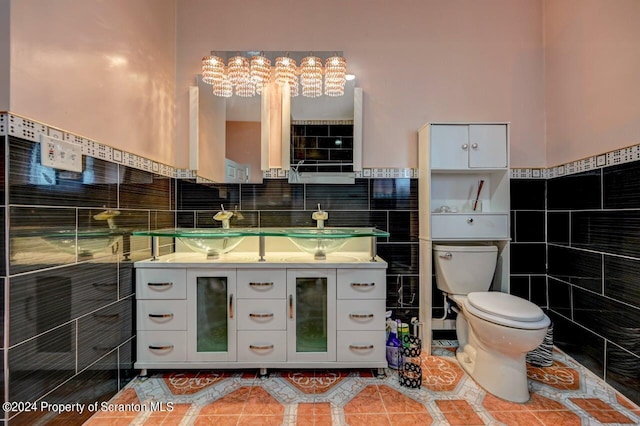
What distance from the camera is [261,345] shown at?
5.32 ft

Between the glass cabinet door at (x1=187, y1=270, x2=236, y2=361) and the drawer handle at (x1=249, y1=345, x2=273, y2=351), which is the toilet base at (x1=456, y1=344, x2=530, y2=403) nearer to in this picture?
the drawer handle at (x1=249, y1=345, x2=273, y2=351)

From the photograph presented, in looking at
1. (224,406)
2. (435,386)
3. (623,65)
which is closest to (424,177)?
(623,65)

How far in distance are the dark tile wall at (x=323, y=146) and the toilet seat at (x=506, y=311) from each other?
Answer: 1.17 meters

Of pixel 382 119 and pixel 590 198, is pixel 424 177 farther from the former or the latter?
pixel 590 198

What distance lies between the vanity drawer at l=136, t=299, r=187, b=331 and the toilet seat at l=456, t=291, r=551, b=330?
5.43 feet

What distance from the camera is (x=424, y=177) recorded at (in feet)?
6.41

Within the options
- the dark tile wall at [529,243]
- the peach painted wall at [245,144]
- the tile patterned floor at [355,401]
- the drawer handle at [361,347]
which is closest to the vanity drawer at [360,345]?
the drawer handle at [361,347]

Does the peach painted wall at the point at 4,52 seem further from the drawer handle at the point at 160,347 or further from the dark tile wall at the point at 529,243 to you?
the dark tile wall at the point at 529,243

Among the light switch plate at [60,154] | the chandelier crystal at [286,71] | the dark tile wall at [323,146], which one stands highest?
the chandelier crystal at [286,71]

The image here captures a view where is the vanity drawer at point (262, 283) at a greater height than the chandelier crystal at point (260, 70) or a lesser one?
lesser

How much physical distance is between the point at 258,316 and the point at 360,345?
614 millimetres

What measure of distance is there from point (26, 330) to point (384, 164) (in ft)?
6.72

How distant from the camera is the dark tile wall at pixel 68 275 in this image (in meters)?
1.00

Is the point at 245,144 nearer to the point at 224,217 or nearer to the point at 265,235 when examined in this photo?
the point at 224,217
